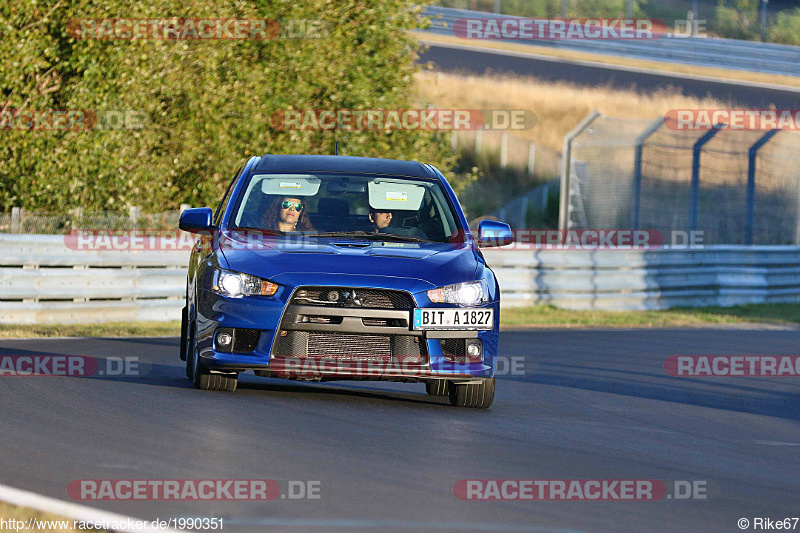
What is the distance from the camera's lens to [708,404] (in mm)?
11398

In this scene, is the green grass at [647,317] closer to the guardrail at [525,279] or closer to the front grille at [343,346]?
the guardrail at [525,279]

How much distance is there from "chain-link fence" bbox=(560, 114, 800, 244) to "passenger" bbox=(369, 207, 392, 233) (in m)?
15.0

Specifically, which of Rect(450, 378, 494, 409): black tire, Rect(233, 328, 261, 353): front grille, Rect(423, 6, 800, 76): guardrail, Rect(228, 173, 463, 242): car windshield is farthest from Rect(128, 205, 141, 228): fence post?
Rect(423, 6, 800, 76): guardrail

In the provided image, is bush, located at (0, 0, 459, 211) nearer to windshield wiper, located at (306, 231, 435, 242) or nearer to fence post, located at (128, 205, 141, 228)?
fence post, located at (128, 205, 141, 228)

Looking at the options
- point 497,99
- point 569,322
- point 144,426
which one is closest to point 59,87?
point 569,322

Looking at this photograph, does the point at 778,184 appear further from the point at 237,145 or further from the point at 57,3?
the point at 57,3

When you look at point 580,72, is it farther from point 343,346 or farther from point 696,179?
Result: point 343,346

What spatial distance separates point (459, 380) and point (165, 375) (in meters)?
2.80

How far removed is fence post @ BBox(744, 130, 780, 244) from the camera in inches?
994

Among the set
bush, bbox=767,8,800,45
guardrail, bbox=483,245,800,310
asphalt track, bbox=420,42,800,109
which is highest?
bush, bbox=767,8,800,45

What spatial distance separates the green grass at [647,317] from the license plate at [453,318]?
10756 mm

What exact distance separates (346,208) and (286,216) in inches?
17.0

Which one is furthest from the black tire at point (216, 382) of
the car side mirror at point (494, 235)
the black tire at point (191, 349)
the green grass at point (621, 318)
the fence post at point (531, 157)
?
the fence post at point (531, 157)

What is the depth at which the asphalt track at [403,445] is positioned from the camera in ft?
19.5
